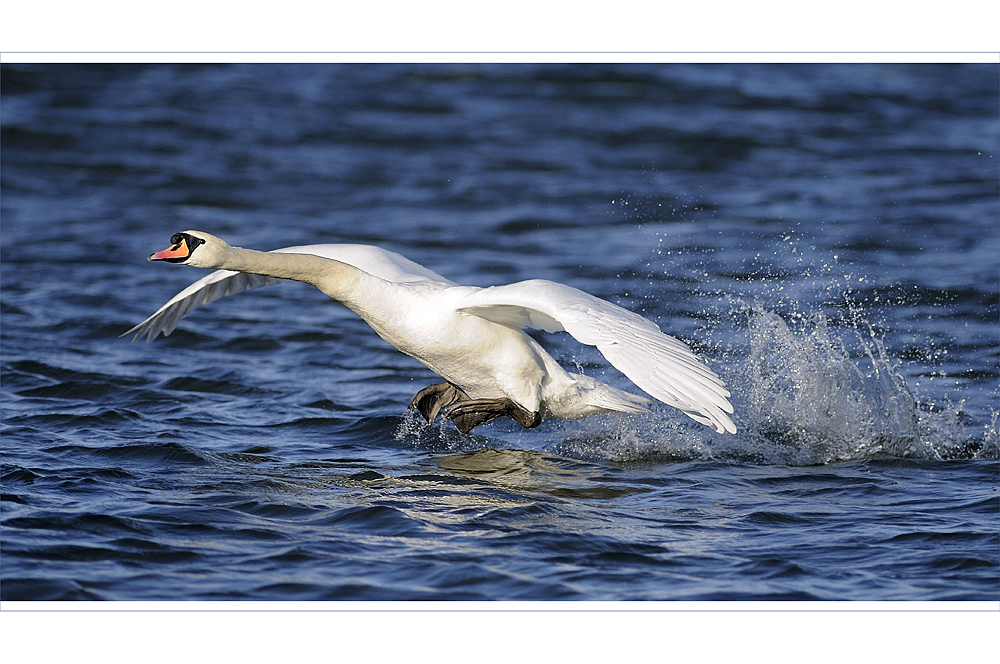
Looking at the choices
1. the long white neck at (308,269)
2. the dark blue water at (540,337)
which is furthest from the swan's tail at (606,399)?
the long white neck at (308,269)

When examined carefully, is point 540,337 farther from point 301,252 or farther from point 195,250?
point 195,250

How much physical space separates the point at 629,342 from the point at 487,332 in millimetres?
1505

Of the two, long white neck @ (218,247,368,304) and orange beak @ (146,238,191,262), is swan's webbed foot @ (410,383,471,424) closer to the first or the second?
long white neck @ (218,247,368,304)

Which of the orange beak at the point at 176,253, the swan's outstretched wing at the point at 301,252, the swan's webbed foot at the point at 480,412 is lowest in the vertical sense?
the swan's webbed foot at the point at 480,412

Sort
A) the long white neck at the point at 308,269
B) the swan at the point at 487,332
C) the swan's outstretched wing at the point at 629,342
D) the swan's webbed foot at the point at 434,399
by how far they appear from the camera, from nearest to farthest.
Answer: the swan's outstretched wing at the point at 629,342, the swan at the point at 487,332, the long white neck at the point at 308,269, the swan's webbed foot at the point at 434,399

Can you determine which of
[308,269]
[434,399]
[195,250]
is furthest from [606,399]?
[195,250]

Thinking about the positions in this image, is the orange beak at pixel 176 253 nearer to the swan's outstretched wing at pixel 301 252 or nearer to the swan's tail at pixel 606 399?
the swan's outstretched wing at pixel 301 252

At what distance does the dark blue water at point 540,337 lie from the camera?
588cm

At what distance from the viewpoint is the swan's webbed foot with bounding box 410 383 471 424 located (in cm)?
802

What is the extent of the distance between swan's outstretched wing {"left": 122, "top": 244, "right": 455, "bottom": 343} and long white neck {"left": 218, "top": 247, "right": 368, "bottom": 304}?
0.48 meters

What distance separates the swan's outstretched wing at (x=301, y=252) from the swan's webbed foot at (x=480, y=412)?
831 millimetres

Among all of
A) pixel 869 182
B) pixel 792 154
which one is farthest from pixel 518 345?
pixel 792 154

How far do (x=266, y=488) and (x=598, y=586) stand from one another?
7.78 ft
